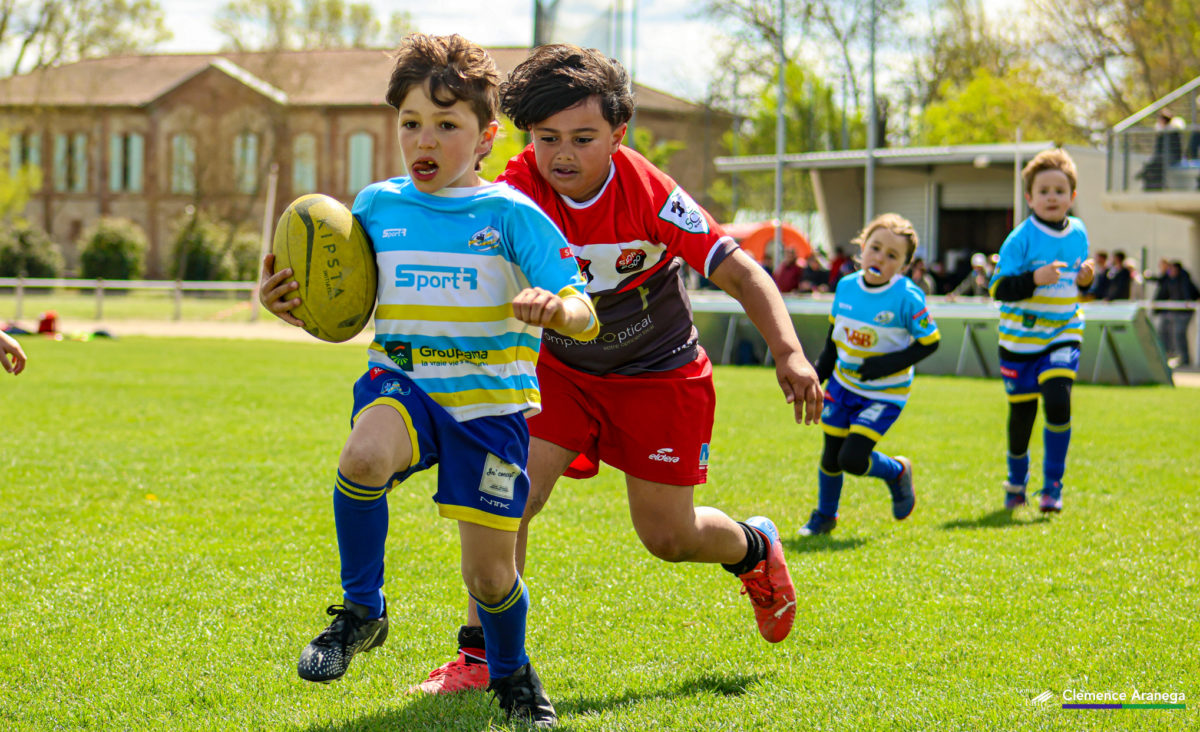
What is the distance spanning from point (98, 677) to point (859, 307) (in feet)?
15.1

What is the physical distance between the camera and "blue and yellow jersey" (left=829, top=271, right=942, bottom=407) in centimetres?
675

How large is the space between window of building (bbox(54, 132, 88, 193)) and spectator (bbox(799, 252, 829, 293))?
55.8m

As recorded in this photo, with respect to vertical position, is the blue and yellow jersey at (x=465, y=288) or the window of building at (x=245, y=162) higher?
the window of building at (x=245, y=162)

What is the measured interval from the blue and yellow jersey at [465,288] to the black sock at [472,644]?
3.28ft

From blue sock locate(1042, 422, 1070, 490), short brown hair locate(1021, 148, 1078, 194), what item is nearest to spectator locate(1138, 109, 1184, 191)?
short brown hair locate(1021, 148, 1078, 194)

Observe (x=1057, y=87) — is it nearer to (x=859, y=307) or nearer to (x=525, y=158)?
(x=859, y=307)

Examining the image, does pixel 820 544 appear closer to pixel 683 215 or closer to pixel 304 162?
pixel 683 215

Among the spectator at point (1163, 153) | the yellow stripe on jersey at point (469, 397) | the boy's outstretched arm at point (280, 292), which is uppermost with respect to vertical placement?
the spectator at point (1163, 153)

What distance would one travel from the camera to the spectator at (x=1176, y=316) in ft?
68.2

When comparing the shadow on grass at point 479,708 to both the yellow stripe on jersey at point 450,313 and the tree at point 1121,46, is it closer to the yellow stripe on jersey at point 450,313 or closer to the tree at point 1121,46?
the yellow stripe on jersey at point 450,313

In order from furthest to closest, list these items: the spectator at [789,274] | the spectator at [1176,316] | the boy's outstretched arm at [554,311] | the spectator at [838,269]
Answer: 1. the spectator at [838,269]
2. the spectator at [789,274]
3. the spectator at [1176,316]
4. the boy's outstretched arm at [554,311]

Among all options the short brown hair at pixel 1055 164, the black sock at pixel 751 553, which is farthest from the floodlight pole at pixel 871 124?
the black sock at pixel 751 553

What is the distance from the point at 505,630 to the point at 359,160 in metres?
67.2

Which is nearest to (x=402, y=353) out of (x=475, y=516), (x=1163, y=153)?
(x=475, y=516)
